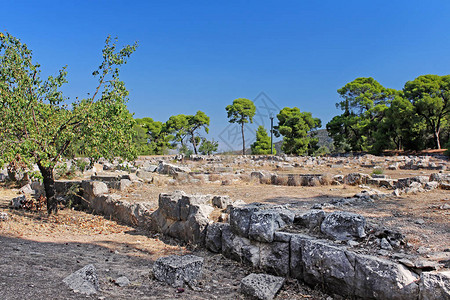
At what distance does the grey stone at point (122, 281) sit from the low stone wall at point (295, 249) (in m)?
1.99

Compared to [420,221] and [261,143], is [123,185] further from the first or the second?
[261,143]

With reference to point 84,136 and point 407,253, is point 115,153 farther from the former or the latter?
point 407,253

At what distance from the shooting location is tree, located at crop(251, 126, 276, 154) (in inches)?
2038

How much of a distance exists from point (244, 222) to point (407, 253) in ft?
8.34

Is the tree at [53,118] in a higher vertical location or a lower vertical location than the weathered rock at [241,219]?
higher

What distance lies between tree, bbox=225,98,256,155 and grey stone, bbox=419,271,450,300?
4676cm

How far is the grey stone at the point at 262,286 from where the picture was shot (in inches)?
177

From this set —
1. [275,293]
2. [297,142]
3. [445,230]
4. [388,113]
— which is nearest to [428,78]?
[388,113]

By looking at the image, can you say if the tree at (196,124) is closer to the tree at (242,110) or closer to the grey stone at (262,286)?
the tree at (242,110)

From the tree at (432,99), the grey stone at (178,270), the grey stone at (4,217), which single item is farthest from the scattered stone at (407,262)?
the tree at (432,99)

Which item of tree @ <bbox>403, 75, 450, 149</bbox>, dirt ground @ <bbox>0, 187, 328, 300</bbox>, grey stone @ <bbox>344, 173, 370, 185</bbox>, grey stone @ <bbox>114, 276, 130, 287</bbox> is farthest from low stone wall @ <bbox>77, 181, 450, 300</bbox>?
tree @ <bbox>403, 75, 450, 149</bbox>

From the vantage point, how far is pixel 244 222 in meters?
5.90

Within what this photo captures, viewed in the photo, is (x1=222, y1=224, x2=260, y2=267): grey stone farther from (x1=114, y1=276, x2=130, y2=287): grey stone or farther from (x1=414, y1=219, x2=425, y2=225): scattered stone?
(x1=414, y1=219, x2=425, y2=225): scattered stone

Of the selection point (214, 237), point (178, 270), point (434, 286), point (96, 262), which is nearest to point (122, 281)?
point (178, 270)
